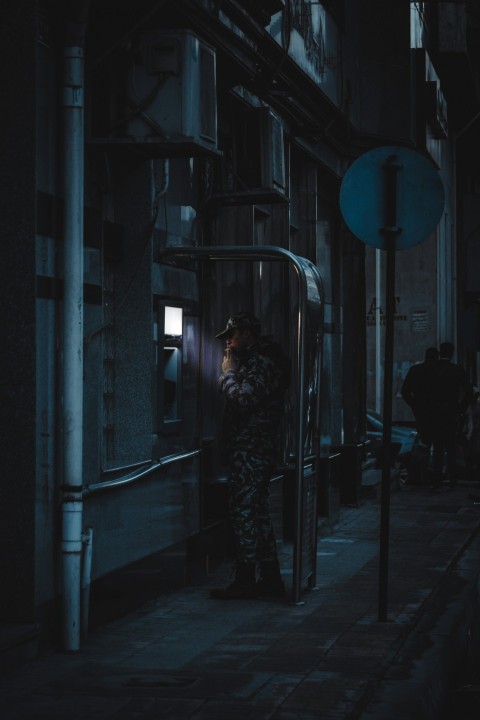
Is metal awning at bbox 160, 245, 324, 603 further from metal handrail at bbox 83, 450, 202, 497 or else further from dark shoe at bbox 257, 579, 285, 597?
metal handrail at bbox 83, 450, 202, 497

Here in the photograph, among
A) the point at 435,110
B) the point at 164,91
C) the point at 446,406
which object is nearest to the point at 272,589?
the point at 164,91

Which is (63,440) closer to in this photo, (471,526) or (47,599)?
(47,599)

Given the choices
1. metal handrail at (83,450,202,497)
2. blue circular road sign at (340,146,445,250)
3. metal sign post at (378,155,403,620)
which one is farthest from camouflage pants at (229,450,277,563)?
blue circular road sign at (340,146,445,250)

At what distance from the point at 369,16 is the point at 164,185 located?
397 inches

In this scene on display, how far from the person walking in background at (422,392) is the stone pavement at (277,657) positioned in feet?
30.1

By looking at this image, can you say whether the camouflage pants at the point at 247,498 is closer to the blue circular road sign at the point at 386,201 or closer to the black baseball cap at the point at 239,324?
the black baseball cap at the point at 239,324

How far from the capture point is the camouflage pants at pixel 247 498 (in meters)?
10.3

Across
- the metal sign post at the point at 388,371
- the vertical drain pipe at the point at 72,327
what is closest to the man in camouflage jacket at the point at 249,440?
the metal sign post at the point at 388,371

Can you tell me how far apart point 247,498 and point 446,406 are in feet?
37.0

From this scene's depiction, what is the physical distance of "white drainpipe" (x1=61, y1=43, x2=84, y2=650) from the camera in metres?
8.23

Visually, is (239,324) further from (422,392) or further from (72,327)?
(422,392)

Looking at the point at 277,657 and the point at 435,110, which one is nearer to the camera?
the point at 277,657

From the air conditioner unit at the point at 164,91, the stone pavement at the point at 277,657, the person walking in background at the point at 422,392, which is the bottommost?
the stone pavement at the point at 277,657

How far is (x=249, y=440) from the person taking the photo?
10.3 m
